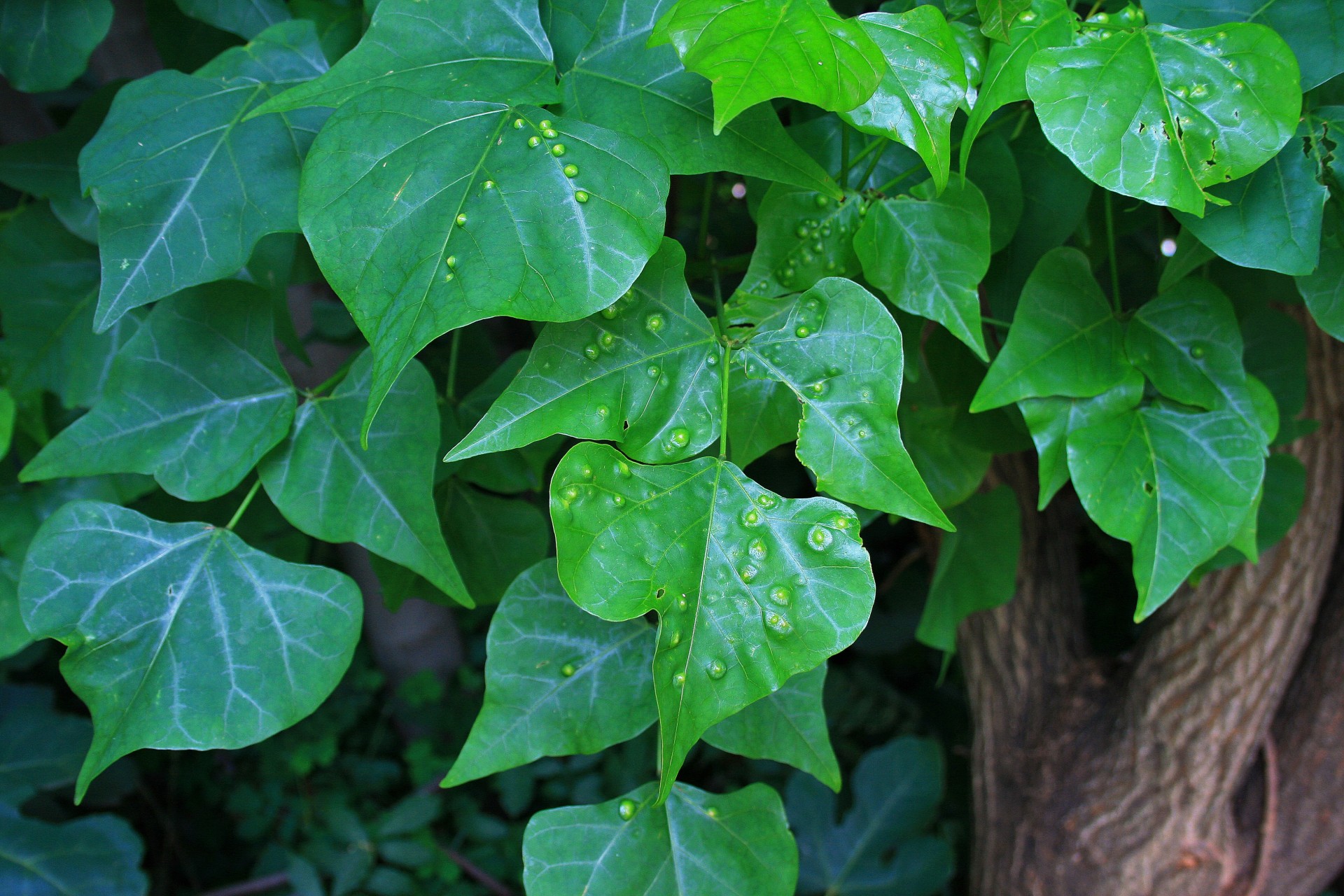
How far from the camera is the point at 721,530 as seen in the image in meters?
0.49

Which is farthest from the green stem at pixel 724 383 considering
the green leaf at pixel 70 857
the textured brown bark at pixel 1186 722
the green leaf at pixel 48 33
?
the green leaf at pixel 70 857

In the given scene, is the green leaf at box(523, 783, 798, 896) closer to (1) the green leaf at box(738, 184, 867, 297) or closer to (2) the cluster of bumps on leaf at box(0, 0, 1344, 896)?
(2) the cluster of bumps on leaf at box(0, 0, 1344, 896)

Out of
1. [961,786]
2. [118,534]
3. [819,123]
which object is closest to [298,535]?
[118,534]

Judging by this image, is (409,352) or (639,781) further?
(639,781)

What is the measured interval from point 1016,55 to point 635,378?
0.95 ft

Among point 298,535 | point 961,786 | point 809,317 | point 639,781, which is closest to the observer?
point 809,317

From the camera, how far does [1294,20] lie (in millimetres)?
539

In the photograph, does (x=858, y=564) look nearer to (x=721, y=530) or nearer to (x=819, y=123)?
(x=721, y=530)

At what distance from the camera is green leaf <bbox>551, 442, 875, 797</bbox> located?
0.45 m

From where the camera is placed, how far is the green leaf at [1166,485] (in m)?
0.57

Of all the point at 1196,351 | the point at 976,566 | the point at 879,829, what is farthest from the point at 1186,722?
the point at 1196,351

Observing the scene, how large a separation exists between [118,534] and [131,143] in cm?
26

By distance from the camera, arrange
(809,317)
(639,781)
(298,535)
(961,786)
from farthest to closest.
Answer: (961,786)
(639,781)
(298,535)
(809,317)

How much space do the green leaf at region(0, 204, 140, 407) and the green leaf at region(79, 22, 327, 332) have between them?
8.7 inches
